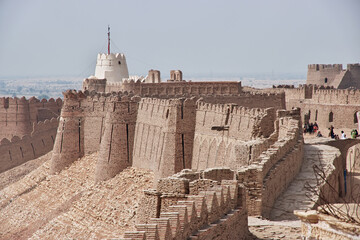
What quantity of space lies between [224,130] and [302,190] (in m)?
11.4

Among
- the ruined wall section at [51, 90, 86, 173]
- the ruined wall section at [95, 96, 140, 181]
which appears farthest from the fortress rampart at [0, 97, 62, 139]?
the ruined wall section at [95, 96, 140, 181]

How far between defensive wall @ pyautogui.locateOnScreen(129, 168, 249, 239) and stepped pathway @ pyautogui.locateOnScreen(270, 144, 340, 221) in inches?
52.4

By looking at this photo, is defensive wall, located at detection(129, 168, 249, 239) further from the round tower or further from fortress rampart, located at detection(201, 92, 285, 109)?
the round tower

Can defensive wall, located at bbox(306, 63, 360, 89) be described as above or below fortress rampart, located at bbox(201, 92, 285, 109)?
above

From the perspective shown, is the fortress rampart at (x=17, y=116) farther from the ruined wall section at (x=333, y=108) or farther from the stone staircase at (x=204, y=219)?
the stone staircase at (x=204, y=219)

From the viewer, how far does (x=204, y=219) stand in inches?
403

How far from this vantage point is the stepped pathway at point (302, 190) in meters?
14.9

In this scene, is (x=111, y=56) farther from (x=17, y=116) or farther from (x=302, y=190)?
(x=302, y=190)

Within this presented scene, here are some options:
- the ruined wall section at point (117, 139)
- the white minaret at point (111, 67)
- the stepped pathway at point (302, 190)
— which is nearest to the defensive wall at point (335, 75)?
the white minaret at point (111, 67)

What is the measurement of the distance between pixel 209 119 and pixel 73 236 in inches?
295

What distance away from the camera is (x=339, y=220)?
24.3ft

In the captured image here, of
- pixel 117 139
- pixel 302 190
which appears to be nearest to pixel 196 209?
pixel 302 190

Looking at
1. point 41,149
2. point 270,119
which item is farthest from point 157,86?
point 270,119

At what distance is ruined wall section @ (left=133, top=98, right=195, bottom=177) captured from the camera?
28.8 metres
